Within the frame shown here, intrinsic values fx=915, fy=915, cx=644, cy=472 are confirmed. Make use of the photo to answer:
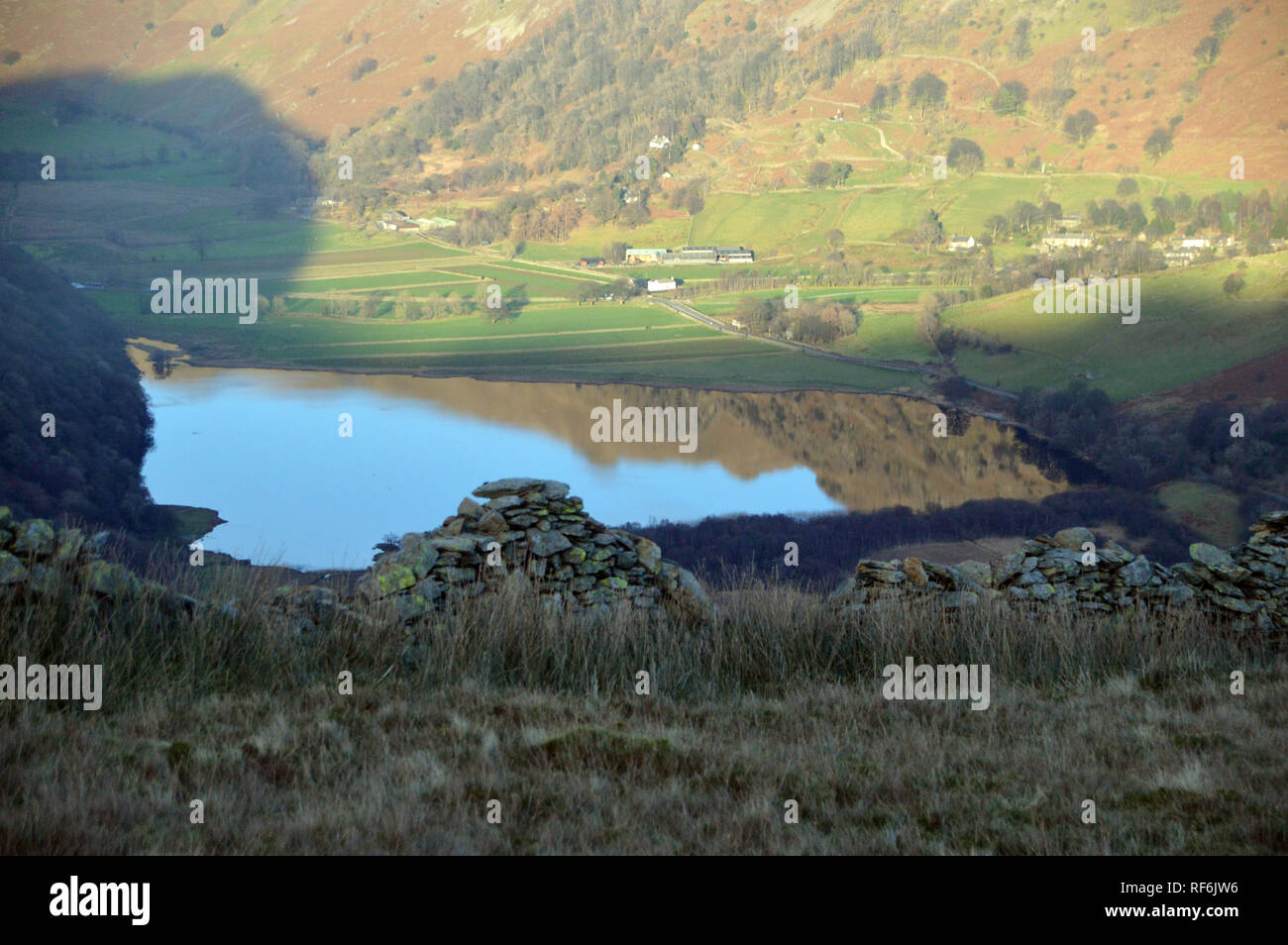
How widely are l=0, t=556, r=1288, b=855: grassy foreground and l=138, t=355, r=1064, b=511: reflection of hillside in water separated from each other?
1498 inches

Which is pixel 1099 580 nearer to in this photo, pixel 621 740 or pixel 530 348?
pixel 621 740

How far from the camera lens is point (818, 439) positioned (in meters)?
54.6

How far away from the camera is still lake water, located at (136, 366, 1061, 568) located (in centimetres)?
4325

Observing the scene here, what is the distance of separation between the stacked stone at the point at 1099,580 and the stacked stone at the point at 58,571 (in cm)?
483

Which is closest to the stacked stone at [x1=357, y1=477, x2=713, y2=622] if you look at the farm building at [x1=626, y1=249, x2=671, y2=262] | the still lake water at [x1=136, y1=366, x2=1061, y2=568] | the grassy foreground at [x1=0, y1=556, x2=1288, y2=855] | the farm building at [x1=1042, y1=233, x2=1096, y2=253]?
the grassy foreground at [x1=0, y1=556, x2=1288, y2=855]

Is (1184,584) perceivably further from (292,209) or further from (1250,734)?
(292,209)

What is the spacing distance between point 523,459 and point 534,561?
44239 millimetres

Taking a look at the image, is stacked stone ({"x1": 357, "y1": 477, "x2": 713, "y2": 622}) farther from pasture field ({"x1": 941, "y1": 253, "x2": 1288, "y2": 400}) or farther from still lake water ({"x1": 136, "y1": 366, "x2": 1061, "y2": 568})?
pasture field ({"x1": 941, "y1": 253, "x2": 1288, "y2": 400})

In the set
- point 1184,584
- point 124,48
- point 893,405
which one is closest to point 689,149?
point 893,405

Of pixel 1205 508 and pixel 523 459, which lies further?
pixel 523 459

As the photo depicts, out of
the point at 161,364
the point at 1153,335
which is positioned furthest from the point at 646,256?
the point at 1153,335

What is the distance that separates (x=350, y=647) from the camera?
5516 mm

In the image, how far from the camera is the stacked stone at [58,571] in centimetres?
516
